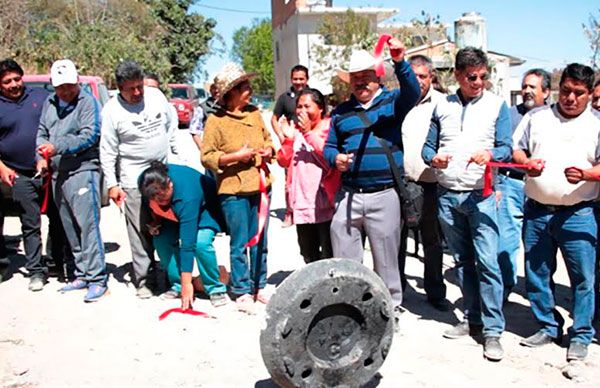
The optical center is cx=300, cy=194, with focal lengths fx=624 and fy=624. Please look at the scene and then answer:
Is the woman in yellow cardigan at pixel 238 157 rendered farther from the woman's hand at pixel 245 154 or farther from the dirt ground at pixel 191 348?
the dirt ground at pixel 191 348

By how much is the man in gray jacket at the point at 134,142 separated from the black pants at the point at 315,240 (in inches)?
57.2

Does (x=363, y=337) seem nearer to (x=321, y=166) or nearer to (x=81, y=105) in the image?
(x=321, y=166)

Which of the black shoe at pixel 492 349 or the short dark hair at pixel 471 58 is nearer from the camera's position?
the short dark hair at pixel 471 58

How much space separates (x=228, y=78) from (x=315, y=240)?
1575 mm

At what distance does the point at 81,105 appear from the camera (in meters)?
5.77

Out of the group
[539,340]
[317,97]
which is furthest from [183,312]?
[539,340]

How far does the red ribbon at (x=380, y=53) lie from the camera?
404 centimetres

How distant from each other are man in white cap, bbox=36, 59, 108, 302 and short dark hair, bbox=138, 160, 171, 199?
0.87 m

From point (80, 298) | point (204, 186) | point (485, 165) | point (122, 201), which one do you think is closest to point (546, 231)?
point (485, 165)

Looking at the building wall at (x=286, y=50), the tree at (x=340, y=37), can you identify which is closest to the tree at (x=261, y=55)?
the building wall at (x=286, y=50)

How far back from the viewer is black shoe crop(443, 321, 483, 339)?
464 cm

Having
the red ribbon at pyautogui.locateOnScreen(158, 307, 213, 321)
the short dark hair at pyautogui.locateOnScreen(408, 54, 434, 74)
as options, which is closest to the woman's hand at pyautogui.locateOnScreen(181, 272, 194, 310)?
the red ribbon at pyautogui.locateOnScreen(158, 307, 213, 321)

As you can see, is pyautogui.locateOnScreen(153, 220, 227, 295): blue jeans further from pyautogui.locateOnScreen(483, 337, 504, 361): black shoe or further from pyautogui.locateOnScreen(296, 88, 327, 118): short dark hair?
pyautogui.locateOnScreen(483, 337, 504, 361): black shoe

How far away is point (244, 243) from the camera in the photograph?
17.4 feet
